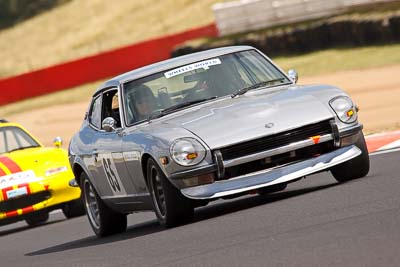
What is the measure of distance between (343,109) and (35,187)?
18.3 ft

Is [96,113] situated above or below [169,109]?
below

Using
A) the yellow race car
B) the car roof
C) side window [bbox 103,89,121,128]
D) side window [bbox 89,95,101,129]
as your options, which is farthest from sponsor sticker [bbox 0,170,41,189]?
the car roof

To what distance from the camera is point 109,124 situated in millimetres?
10641

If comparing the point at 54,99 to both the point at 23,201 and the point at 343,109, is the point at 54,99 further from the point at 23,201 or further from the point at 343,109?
the point at 343,109

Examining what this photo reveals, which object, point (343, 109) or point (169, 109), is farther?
point (169, 109)

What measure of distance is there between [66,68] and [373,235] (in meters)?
33.4

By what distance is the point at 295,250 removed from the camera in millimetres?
7211

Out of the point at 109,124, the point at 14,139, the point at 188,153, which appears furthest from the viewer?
the point at 14,139

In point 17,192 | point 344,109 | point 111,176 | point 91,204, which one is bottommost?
point 17,192

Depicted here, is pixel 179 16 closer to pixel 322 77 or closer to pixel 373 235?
pixel 322 77

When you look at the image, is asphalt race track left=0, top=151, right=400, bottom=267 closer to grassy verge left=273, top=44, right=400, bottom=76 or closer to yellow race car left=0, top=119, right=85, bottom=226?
yellow race car left=0, top=119, right=85, bottom=226

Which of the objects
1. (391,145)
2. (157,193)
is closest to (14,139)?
(391,145)

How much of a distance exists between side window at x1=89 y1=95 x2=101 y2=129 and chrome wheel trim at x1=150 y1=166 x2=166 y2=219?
165 centimetres

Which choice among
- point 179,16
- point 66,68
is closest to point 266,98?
point 66,68
